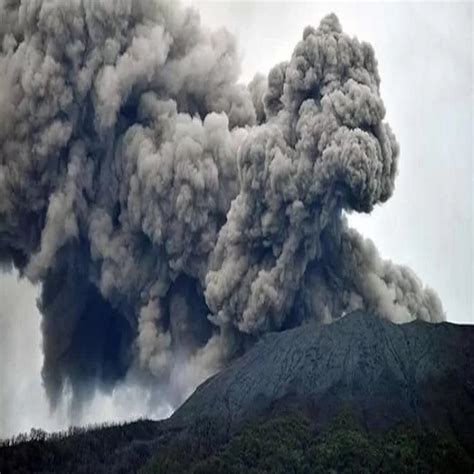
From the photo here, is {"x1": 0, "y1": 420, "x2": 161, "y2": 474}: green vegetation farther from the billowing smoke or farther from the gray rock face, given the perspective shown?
the billowing smoke

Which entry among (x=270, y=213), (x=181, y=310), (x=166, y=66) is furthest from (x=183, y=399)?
(x=166, y=66)

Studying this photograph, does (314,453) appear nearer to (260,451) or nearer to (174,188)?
(260,451)

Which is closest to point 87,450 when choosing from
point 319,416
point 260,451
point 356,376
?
point 260,451

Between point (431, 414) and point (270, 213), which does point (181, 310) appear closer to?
point (270, 213)

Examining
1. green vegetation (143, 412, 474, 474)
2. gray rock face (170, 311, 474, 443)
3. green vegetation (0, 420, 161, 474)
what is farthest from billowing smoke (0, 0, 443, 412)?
green vegetation (143, 412, 474, 474)

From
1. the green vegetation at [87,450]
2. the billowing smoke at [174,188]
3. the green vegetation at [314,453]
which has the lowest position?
the green vegetation at [314,453]

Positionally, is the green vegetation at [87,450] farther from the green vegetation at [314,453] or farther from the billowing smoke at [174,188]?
the billowing smoke at [174,188]

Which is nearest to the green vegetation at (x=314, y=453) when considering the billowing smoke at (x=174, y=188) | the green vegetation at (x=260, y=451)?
the green vegetation at (x=260, y=451)
